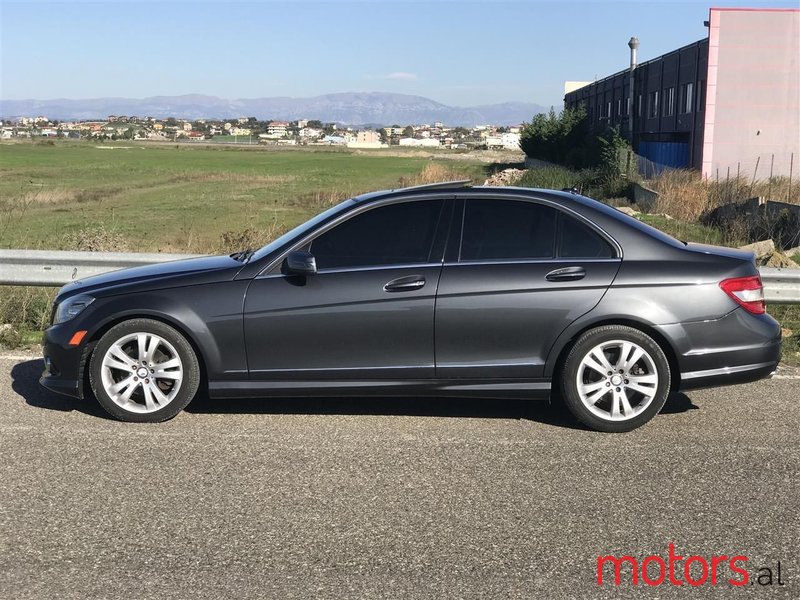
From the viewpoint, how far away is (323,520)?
462 centimetres

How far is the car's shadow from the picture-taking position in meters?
6.58

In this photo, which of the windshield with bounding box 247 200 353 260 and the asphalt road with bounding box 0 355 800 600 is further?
the windshield with bounding box 247 200 353 260

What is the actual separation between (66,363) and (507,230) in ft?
9.97

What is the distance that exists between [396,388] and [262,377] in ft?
2.86

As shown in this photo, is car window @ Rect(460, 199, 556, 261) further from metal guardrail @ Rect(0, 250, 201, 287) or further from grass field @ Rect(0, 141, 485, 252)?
grass field @ Rect(0, 141, 485, 252)

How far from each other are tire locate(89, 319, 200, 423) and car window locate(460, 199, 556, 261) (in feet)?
6.42

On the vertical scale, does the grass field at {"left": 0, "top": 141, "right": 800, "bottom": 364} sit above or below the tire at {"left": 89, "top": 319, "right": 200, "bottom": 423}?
below

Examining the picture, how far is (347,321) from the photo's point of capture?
20.0ft

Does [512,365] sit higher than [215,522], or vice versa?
[512,365]

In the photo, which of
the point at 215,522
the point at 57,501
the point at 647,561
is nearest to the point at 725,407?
the point at 647,561

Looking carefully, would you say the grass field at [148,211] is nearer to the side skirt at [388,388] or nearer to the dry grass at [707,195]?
the dry grass at [707,195]

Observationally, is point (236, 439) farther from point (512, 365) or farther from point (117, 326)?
point (512, 365)

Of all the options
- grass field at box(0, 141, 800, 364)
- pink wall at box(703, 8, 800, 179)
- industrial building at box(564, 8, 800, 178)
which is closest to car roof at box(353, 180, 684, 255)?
grass field at box(0, 141, 800, 364)

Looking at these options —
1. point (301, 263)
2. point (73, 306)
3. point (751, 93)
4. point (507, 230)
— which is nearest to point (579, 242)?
point (507, 230)
